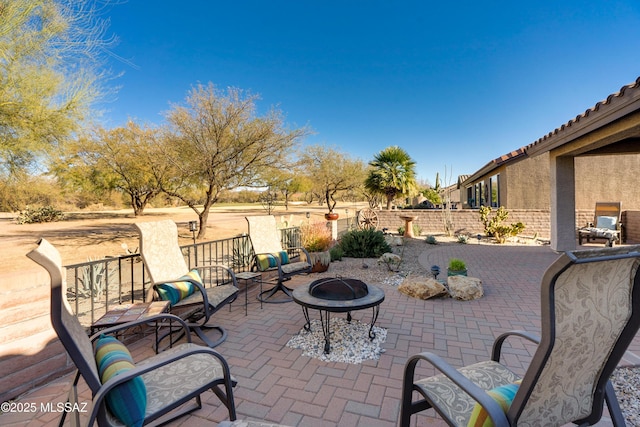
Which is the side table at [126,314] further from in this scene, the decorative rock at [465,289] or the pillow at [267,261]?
the decorative rock at [465,289]

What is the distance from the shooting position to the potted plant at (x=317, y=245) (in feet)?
19.7

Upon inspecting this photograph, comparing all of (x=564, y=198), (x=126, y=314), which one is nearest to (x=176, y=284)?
(x=126, y=314)

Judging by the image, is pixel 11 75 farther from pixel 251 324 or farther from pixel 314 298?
pixel 314 298

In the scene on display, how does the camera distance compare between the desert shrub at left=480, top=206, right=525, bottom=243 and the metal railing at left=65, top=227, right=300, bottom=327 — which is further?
the desert shrub at left=480, top=206, right=525, bottom=243

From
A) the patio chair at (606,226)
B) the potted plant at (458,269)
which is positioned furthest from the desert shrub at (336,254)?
the patio chair at (606,226)

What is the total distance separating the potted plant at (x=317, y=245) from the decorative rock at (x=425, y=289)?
192 cm

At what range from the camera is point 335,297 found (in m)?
2.92

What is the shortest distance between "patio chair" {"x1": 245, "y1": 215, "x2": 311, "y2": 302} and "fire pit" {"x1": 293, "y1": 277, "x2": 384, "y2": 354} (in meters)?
1.35

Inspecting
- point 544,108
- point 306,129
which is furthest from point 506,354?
point 544,108

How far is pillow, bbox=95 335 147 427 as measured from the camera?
4.31 feet

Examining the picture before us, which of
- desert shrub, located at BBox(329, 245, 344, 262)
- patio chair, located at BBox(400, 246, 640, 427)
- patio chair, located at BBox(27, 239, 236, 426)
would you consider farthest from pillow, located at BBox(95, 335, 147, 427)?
desert shrub, located at BBox(329, 245, 344, 262)

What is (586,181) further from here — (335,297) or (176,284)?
(176,284)

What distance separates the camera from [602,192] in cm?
1070

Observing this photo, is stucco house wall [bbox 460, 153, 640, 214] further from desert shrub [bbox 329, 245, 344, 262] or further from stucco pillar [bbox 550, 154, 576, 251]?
desert shrub [bbox 329, 245, 344, 262]
